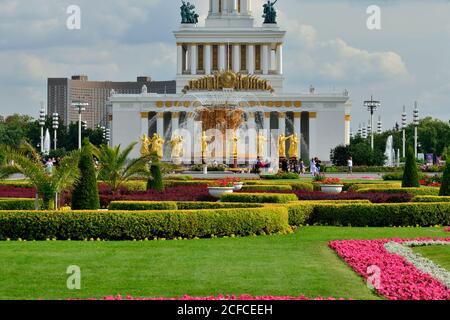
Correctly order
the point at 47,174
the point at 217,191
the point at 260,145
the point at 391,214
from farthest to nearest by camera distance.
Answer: the point at 260,145, the point at 217,191, the point at 391,214, the point at 47,174

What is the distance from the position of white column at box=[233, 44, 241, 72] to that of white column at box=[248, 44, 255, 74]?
87cm

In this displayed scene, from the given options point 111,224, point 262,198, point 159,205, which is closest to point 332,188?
point 262,198

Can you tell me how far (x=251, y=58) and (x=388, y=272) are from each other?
7222 cm

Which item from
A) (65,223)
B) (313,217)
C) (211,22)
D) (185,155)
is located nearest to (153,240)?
(65,223)

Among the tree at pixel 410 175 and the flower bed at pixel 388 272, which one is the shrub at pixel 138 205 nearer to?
the flower bed at pixel 388 272

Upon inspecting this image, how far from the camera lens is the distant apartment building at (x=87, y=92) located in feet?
421

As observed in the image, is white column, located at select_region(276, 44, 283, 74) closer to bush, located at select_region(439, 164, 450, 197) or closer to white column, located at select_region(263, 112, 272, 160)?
white column, located at select_region(263, 112, 272, 160)

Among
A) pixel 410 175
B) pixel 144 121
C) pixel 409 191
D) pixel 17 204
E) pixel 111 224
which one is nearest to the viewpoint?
pixel 111 224

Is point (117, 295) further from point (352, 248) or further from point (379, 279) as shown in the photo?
point (352, 248)

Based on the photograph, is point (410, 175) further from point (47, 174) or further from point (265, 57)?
point (265, 57)

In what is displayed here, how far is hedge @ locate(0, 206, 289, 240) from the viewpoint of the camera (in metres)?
17.5

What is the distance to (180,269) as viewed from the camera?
13109 millimetres

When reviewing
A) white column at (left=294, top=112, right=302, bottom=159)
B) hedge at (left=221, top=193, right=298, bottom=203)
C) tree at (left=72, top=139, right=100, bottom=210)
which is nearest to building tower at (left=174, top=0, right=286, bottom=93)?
white column at (left=294, top=112, right=302, bottom=159)
